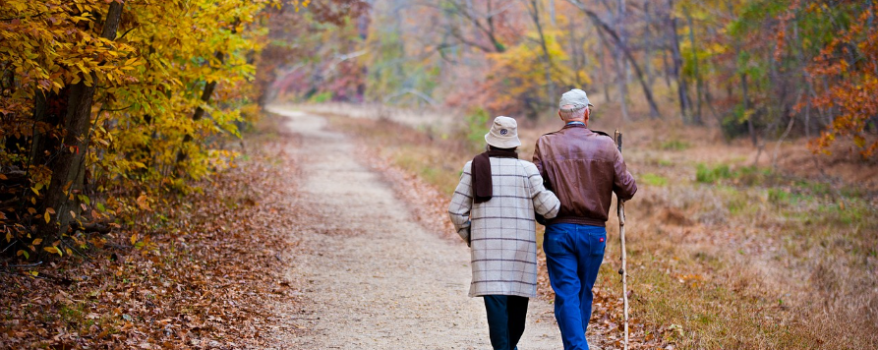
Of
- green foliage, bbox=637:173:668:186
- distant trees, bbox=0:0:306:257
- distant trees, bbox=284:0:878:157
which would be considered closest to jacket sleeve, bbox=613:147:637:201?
distant trees, bbox=0:0:306:257

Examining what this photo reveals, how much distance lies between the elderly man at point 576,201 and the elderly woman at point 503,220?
148 mm

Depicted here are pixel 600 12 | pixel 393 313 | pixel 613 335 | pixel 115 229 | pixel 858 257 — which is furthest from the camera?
pixel 600 12

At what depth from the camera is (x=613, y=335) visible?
665 centimetres

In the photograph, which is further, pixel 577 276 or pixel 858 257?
pixel 858 257

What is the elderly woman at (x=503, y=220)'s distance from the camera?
4.69 m

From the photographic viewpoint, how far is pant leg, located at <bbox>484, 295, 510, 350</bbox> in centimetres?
471

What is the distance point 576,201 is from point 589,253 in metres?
0.37

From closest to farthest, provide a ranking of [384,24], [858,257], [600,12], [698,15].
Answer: [858,257] < [698,15] < [600,12] < [384,24]

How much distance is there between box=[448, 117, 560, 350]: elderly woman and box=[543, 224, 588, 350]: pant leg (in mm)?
141

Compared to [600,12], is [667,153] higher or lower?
lower

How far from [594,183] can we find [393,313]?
10.4 feet

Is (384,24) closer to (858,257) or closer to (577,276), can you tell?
(858,257)

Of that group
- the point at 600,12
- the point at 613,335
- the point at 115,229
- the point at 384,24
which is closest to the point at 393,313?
the point at 613,335

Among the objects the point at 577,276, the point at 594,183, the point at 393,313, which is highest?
the point at 594,183
